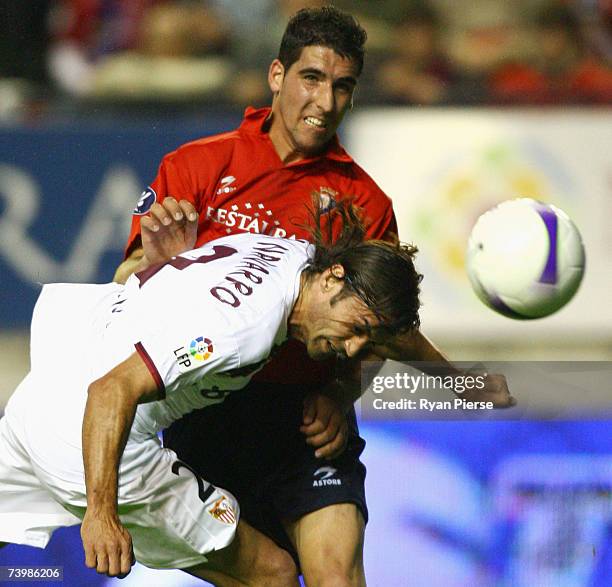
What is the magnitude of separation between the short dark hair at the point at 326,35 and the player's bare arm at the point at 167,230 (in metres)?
0.55

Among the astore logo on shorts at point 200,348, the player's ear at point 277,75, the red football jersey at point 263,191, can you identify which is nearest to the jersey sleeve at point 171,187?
the red football jersey at point 263,191

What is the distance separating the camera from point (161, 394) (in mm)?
2562

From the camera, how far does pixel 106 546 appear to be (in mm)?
2395

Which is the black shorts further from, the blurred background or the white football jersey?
the blurred background

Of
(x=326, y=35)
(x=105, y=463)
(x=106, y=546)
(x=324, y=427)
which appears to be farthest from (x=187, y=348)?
(x=326, y=35)

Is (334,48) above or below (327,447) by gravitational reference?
above

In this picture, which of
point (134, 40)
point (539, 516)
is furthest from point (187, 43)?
point (539, 516)

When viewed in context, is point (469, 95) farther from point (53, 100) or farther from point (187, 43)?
point (53, 100)

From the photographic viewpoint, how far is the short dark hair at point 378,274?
2713 mm

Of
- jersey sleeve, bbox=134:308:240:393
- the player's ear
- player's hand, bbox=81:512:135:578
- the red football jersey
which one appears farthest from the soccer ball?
player's hand, bbox=81:512:135:578

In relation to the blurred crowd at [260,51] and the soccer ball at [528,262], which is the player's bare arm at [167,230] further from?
the blurred crowd at [260,51]

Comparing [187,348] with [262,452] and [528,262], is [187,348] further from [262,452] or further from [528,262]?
[528,262]

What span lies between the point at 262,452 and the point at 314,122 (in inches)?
34.0

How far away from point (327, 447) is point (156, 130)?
2.54 meters
